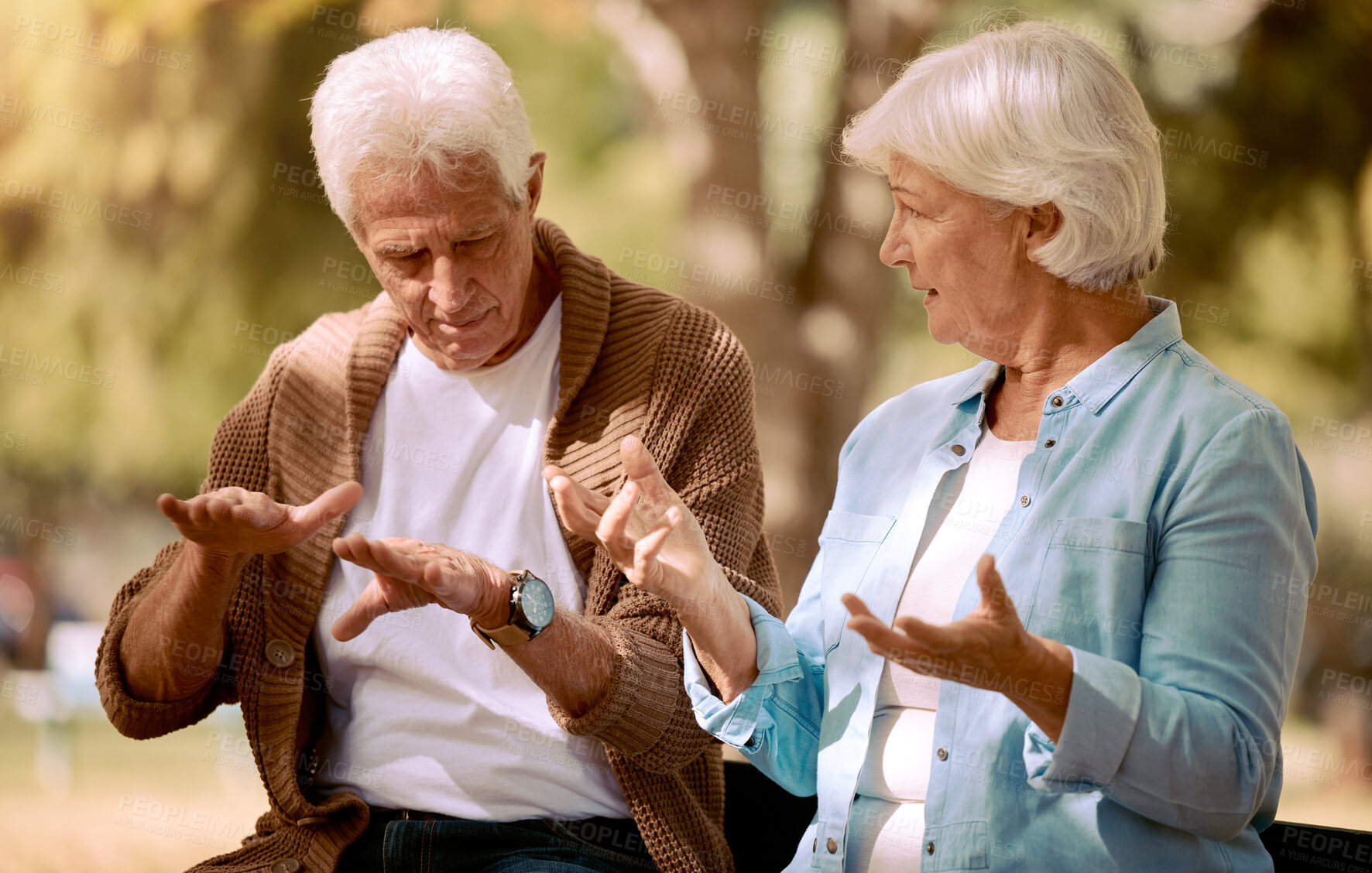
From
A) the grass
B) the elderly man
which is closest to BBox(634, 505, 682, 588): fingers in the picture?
the elderly man

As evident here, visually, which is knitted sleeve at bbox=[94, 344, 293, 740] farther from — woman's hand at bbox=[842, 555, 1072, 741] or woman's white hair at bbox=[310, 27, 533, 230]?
woman's hand at bbox=[842, 555, 1072, 741]

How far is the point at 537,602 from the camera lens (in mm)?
1580

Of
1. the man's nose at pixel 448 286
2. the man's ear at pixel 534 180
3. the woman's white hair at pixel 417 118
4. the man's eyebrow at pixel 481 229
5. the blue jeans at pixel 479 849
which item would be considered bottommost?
the blue jeans at pixel 479 849

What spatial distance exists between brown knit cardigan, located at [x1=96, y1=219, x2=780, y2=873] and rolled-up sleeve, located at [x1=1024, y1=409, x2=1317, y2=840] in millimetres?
643

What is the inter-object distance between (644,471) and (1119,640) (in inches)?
23.0

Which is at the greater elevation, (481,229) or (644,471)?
(481,229)

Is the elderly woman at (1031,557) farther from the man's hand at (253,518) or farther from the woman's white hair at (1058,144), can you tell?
the man's hand at (253,518)

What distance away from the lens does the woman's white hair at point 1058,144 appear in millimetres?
1447

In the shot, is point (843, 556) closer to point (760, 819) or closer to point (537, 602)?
point (537, 602)

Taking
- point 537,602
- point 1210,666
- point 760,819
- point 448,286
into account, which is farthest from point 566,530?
point 1210,666

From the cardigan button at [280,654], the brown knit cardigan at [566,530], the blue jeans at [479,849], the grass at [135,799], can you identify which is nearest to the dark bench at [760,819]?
the brown knit cardigan at [566,530]

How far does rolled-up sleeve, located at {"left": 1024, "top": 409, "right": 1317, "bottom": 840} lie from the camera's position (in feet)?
4.01

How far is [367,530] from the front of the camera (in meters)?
1.94

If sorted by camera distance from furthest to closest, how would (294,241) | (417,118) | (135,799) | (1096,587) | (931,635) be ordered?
(294,241) < (135,799) < (417,118) < (1096,587) < (931,635)
